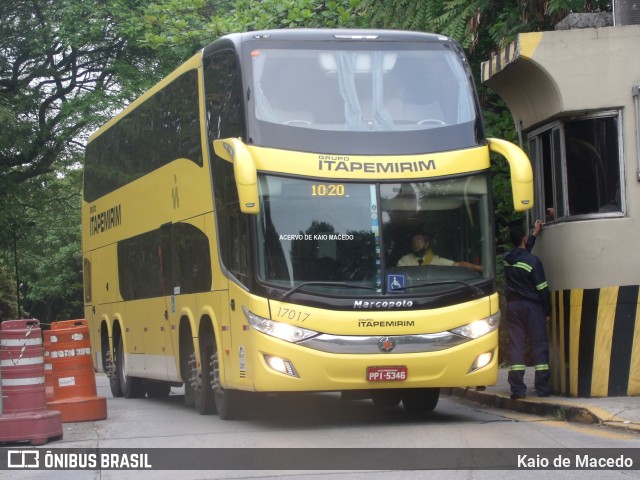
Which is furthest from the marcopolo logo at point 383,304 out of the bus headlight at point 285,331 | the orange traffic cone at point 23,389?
the orange traffic cone at point 23,389

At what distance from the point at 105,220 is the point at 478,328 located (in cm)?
1042

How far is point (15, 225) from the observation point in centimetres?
3203

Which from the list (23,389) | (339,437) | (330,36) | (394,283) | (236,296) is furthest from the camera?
(330,36)

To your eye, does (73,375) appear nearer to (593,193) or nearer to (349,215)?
(349,215)

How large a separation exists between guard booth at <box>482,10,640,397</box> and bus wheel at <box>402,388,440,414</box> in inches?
61.3

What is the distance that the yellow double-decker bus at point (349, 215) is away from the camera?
11.9 meters

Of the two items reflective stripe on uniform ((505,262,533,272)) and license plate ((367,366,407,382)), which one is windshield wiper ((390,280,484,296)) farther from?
reflective stripe on uniform ((505,262,533,272))

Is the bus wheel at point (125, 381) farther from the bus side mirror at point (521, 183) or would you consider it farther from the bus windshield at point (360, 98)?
the bus side mirror at point (521, 183)

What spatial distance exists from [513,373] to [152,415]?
4896 millimetres

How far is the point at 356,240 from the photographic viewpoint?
40.0 ft

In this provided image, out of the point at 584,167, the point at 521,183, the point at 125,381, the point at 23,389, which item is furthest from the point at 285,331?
the point at 125,381

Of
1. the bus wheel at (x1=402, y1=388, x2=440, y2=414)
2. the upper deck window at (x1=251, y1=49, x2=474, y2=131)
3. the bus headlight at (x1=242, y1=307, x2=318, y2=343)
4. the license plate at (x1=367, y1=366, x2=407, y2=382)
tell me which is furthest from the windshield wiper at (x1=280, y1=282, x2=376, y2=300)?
the bus wheel at (x1=402, y1=388, x2=440, y2=414)

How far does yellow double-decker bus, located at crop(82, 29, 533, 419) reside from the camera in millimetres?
11914

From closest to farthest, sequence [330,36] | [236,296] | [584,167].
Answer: [236,296]
[330,36]
[584,167]
